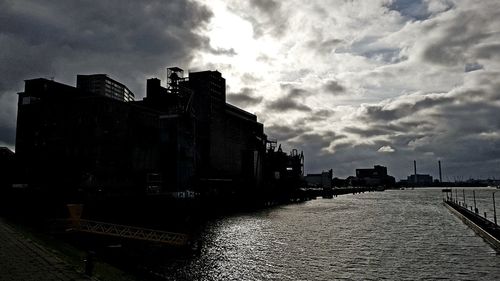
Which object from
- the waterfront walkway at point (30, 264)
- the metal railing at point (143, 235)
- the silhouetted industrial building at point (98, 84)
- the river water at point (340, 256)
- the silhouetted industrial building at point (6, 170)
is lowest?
the river water at point (340, 256)

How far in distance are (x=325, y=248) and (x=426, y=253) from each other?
39.9 ft

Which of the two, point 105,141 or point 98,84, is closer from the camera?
point 105,141

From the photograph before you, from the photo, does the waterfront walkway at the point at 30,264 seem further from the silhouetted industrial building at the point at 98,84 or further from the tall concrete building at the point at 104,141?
the silhouetted industrial building at the point at 98,84

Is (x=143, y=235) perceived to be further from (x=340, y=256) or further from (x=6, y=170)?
(x=6, y=170)

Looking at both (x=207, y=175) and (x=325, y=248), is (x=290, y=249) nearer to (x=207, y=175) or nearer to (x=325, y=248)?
(x=325, y=248)

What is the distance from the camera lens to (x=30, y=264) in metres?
24.0

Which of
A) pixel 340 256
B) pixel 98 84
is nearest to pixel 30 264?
pixel 340 256

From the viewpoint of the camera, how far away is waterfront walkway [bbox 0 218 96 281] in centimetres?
2098

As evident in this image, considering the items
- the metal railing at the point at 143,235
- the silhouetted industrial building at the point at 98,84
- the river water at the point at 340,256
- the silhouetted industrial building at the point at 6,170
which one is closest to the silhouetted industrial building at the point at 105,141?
the silhouetted industrial building at the point at 6,170

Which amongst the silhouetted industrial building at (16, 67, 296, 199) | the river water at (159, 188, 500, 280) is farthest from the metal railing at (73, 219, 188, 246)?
the silhouetted industrial building at (16, 67, 296, 199)

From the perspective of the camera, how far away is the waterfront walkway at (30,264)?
68.8 ft

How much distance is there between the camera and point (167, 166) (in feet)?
350

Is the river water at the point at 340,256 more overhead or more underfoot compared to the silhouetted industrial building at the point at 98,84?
more underfoot

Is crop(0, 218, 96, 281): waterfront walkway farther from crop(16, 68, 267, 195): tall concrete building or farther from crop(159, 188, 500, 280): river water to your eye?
crop(16, 68, 267, 195): tall concrete building
